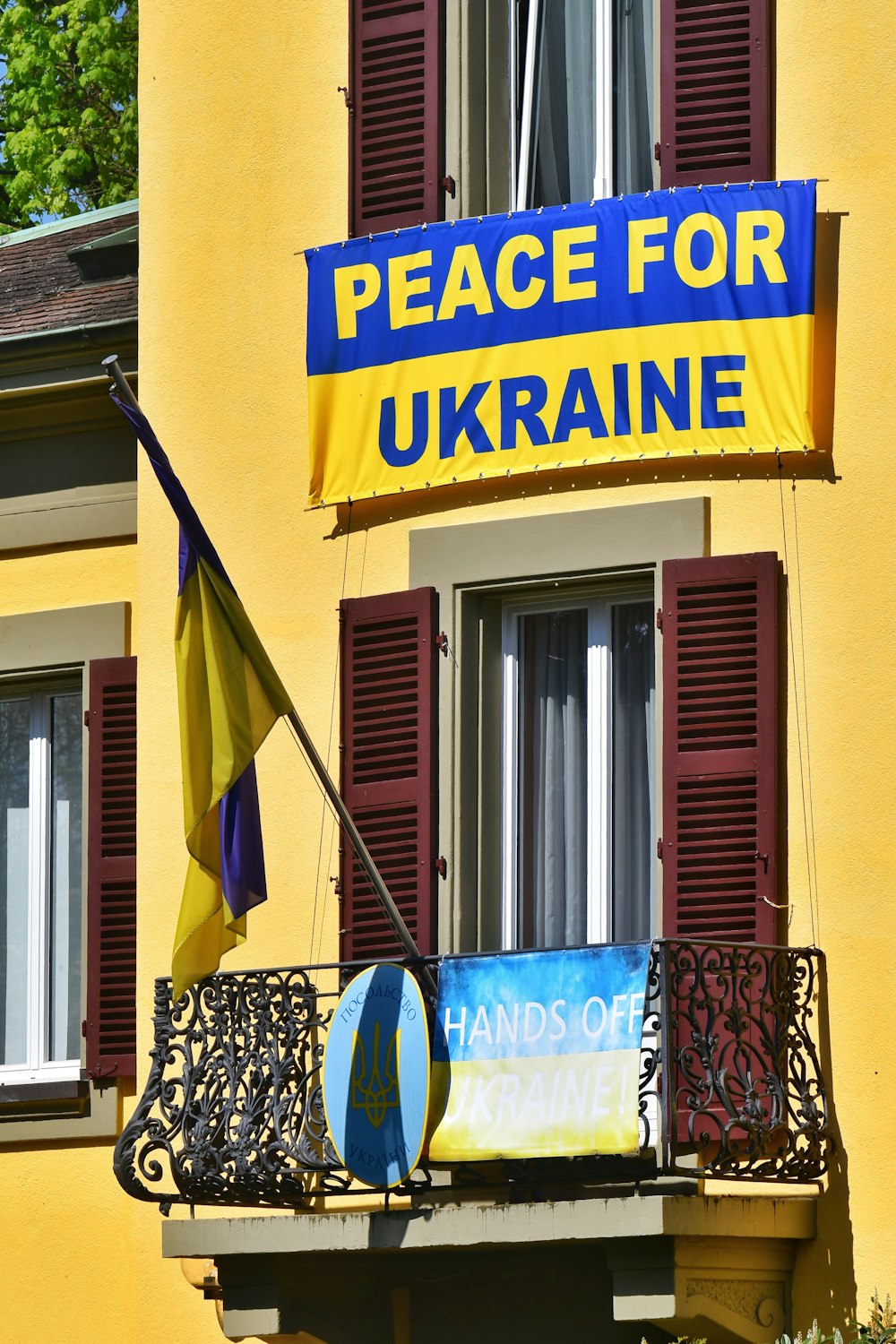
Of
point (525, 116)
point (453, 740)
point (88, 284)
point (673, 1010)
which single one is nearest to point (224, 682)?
point (453, 740)

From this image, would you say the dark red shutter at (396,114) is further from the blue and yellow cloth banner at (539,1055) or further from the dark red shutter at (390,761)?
the blue and yellow cloth banner at (539,1055)

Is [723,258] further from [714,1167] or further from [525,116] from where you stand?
[714,1167]

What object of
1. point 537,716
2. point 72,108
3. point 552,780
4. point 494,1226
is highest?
point 72,108

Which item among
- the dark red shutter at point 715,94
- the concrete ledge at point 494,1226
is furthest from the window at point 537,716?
the dark red shutter at point 715,94

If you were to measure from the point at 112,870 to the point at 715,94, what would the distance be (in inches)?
196

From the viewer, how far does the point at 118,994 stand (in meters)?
16.2

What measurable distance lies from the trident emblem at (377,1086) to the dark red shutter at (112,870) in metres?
2.45

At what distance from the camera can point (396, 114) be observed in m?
15.6

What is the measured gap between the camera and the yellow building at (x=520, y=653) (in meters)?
13.7

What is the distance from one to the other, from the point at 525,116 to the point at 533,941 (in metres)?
4.04

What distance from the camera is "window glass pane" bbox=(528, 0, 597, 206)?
15516 mm

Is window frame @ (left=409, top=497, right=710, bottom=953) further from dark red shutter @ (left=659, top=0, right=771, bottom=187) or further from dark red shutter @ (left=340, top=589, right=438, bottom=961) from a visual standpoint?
dark red shutter @ (left=659, top=0, right=771, bottom=187)

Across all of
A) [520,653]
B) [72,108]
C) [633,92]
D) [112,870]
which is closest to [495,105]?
[633,92]

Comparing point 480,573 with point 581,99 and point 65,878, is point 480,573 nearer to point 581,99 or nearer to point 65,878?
point 581,99
